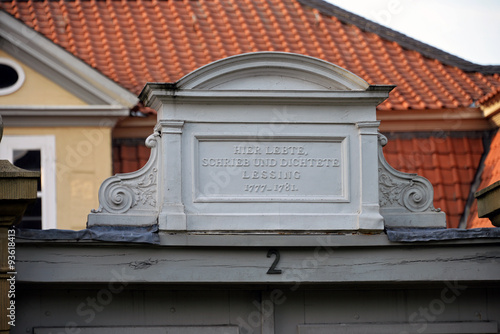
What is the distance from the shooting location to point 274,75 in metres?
8.06

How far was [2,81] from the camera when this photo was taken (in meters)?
12.4

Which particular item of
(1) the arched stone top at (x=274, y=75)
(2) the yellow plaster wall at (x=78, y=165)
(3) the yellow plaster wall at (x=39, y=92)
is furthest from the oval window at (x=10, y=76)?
(1) the arched stone top at (x=274, y=75)

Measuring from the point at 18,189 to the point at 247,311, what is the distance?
2094mm

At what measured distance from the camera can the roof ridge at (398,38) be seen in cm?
1366

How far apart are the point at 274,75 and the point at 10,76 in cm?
540

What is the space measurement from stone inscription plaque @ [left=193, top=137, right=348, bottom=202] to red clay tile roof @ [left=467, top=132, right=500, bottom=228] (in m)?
4.03

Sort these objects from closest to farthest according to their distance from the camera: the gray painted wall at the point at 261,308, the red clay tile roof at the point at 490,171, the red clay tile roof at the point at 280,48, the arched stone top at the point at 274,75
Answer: the gray painted wall at the point at 261,308 → the arched stone top at the point at 274,75 → the red clay tile roof at the point at 490,171 → the red clay tile roof at the point at 280,48

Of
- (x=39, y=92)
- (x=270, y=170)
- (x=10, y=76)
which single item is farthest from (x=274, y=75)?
(x=10, y=76)

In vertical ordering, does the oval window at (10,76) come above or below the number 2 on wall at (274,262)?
above

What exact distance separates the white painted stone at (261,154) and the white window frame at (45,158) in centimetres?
422

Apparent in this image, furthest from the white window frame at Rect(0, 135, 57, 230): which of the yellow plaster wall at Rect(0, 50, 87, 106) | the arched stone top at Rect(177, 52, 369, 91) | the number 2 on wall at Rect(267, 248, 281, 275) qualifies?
the number 2 on wall at Rect(267, 248, 281, 275)

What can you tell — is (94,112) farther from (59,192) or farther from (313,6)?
(313,6)

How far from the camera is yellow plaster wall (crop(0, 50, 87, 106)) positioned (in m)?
12.3

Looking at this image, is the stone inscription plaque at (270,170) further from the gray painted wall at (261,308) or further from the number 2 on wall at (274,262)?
the gray painted wall at (261,308)
